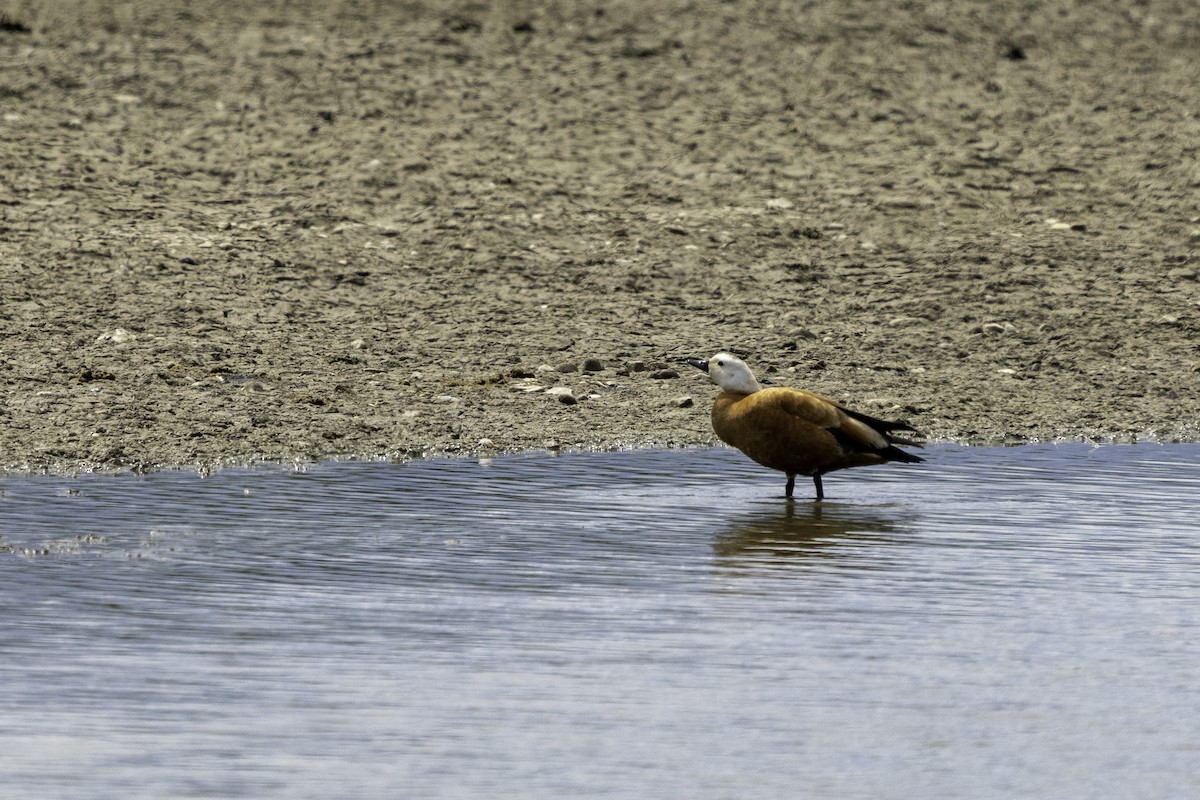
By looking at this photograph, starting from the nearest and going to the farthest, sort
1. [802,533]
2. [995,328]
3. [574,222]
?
[802,533]
[995,328]
[574,222]

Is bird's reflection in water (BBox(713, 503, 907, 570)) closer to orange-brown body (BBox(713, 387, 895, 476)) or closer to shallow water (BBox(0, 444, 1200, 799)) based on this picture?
shallow water (BBox(0, 444, 1200, 799))

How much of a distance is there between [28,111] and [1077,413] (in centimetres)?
796

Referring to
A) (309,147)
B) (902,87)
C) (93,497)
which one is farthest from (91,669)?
(902,87)

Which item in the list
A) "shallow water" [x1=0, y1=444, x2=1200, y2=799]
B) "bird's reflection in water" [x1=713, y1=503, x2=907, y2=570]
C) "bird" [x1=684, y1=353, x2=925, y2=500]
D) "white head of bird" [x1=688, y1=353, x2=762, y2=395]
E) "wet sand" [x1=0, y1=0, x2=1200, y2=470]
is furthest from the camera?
"wet sand" [x1=0, y1=0, x2=1200, y2=470]

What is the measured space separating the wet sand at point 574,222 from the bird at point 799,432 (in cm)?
103

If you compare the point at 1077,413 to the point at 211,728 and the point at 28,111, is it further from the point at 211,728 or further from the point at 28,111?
the point at 28,111

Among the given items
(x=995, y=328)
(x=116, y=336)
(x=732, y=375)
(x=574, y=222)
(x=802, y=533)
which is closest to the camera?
(x=802, y=533)

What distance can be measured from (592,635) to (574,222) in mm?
7552

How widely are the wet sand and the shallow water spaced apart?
4.50ft

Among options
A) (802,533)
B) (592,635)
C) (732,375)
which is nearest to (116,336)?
(732,375)

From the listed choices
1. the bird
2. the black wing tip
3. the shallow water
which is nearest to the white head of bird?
the bird

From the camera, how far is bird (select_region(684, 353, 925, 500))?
9172mm

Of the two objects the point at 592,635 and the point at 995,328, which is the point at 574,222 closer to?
the point at 995,328

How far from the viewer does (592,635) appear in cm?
642
